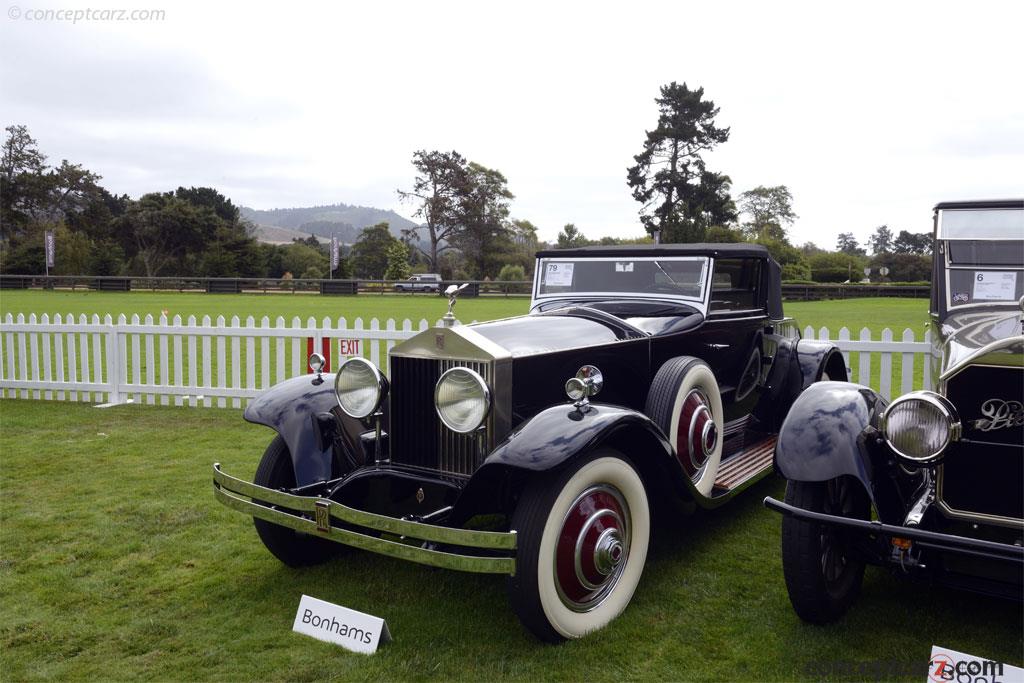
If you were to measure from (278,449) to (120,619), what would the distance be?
0.99 m

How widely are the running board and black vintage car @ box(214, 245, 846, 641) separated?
20 mm

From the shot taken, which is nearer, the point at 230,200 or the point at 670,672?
the point at 670,672

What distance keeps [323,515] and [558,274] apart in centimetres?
257

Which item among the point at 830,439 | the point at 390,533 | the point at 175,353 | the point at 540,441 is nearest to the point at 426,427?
the point at 390,533

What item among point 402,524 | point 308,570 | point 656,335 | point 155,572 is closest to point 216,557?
point 155,572

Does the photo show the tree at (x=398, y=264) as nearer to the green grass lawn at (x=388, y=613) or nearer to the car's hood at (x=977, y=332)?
the green grass lawn at (x=388, y=613)

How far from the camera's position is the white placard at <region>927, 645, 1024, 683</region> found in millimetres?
2406

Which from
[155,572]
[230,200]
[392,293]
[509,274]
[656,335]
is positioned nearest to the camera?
[155,572]

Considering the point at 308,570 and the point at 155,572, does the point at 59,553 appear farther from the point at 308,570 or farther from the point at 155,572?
the point at 308,570

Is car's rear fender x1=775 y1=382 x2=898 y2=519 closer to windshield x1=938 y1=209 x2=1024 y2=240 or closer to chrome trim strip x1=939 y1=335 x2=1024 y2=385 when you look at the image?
chrome trim strip x1=939 y1=335 x2=1024 y2=385

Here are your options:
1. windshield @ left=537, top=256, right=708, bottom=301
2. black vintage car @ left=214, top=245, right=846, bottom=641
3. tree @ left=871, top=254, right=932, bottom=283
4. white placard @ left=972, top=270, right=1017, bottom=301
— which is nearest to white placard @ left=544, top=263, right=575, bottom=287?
windshield @ left=537, top=256, right=708, bottom=301

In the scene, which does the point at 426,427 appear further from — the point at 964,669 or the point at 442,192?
the point at 442,192

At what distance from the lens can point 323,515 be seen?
2887mm

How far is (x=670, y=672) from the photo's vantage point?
267cm
